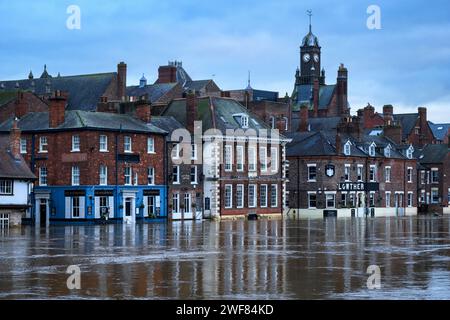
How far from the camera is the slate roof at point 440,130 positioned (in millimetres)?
136125

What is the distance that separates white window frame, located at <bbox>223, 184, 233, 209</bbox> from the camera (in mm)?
79500

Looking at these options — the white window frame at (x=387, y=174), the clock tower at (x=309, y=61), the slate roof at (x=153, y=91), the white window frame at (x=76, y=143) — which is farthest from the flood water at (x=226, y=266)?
the clock tower at (x=309, y=61)

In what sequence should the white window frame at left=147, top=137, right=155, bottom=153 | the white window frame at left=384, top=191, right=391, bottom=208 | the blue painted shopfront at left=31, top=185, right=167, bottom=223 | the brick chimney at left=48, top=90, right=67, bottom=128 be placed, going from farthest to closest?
1. the white window frame at left=384, top=191, right=391, bottom=208
2. the white window frame at left=147, top=137, right=155, bottom=153
3. the brick chimney at left=48, top=90, right=67, bottom=128
4. the blue painted shopfront at left=31, top=185, right=167, bottom=223

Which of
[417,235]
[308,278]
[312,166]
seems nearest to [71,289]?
[308,278]

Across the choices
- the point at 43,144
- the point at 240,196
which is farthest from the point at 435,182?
the point at 43,144

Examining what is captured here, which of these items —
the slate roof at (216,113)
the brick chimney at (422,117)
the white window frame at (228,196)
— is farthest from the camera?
the brick chimney at (422,117)

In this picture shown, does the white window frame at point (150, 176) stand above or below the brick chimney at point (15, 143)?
below

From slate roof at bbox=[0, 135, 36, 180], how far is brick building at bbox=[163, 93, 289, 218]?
751 inches

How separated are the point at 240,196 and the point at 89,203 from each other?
1776 cm

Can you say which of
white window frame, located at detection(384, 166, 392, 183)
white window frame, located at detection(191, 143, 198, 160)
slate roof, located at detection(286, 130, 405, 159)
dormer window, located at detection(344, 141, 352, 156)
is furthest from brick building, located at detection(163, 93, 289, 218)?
white window frame, located at detection(384, 166, 392, 183)

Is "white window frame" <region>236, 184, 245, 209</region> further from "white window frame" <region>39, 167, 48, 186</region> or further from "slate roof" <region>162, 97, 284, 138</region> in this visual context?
"white window frame" <region>39, 167, 48, 186</region>

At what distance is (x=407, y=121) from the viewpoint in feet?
416

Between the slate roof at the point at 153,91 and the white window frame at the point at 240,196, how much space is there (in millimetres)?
22222

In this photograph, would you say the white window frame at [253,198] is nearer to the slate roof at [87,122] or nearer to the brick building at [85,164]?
the slate roof at [87,122]
